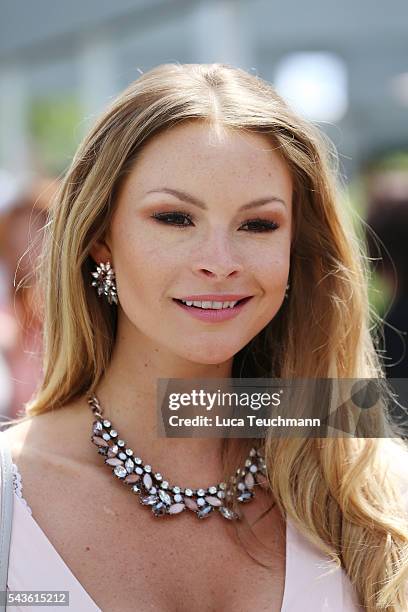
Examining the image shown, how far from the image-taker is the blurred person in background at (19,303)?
377 centimetres

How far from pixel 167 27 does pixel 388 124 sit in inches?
434

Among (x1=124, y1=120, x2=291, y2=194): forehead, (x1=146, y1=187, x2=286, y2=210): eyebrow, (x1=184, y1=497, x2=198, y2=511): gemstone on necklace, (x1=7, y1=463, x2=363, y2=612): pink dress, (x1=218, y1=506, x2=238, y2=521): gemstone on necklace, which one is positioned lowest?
(x1=7, y1=463, x2=363, y2=612): pink dress

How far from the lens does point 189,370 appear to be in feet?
7.43

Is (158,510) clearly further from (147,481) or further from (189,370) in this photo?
(189,370)

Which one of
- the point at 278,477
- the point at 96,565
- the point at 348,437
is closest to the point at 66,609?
the point at 96,565

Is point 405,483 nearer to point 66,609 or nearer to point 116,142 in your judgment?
point 66,609

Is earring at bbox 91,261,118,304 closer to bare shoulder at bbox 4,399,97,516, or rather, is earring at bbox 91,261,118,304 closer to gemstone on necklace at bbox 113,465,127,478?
bare shoulder at bbox 4,399,97,516

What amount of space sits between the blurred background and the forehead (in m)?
0.49

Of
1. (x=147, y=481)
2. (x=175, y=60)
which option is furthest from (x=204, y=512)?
(x=175, y=60)

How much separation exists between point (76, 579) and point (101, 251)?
0.70 metres

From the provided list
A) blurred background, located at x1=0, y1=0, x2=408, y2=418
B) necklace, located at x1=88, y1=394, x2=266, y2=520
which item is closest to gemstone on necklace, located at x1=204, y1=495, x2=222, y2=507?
necklace, located at x1=88, y1=394, x2=266, y2=520

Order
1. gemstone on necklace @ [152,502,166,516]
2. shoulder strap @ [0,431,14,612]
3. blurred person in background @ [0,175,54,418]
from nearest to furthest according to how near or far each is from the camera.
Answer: shoulder strap @ [0,431,14,612]
gemstone on necklace @ [152,502,166,516]
blurred person in background @ [0,175,54,418]

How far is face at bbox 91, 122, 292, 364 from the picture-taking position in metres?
2.08

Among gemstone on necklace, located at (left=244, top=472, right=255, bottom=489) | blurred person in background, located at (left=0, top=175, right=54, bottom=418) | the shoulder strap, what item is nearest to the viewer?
the shoulder strap
